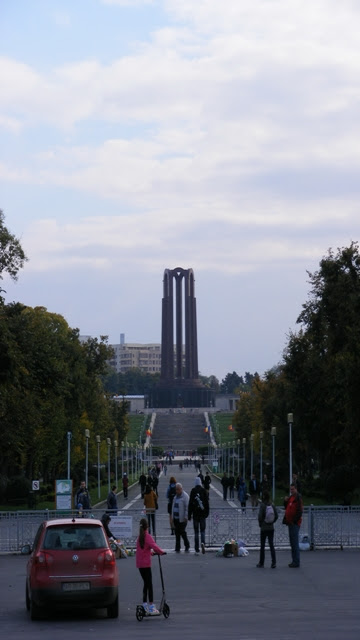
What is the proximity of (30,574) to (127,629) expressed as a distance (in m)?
2.01

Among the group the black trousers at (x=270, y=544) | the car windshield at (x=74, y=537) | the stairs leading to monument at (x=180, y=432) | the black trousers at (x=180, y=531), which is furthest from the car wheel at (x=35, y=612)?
the stairs leading to monument at (x=180, y=432)

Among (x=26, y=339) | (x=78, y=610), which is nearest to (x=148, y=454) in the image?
(x=26, y=339)

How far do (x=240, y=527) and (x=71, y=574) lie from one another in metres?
13.5

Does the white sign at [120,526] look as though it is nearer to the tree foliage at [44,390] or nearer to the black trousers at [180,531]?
the black trousers at [180,531]

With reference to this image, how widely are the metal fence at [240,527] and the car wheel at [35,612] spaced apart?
1190cm

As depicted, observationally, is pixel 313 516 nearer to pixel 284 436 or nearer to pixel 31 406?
pixel 31 406

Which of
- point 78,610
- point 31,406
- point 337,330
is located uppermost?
point 337,330

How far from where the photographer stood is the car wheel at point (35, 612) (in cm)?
1608

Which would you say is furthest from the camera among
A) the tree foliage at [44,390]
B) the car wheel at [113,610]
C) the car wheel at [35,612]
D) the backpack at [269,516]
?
the tree foliage at [44,390]

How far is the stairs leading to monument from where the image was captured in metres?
166

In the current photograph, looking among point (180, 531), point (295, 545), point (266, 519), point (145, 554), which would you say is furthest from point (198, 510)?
point (145, 554)

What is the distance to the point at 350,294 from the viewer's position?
165 feet

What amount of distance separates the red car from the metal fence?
38.8 ft

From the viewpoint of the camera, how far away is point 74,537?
16453mm
